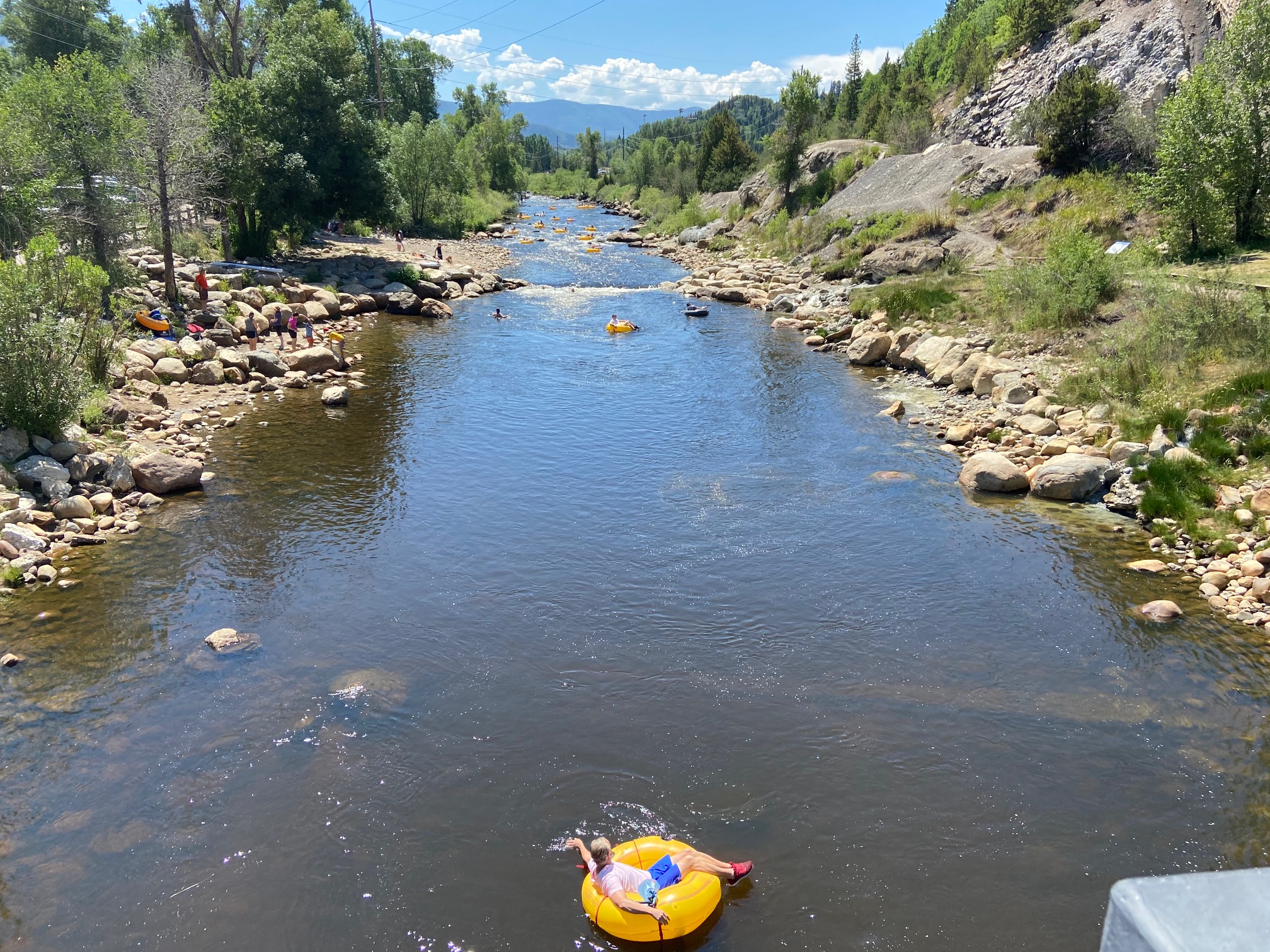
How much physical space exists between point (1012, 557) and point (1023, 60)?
4650 cm

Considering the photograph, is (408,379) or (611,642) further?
(408,379)

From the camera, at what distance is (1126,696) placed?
504 inches

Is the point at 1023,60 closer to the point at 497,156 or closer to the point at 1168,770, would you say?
the point at 1168,770

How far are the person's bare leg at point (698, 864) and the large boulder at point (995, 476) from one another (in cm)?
1337

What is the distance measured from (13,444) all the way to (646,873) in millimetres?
16641

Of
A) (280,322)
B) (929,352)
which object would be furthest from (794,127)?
(280,322)

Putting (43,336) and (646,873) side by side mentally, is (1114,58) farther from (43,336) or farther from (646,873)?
(646,873)

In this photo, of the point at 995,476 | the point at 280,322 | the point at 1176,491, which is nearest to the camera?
the point at 1176,491

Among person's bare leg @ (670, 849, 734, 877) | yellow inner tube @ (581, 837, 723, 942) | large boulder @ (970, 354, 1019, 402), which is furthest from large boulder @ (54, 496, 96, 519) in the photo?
large boulder @ (970, 354, 1019, 402)

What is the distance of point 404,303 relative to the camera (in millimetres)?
39812

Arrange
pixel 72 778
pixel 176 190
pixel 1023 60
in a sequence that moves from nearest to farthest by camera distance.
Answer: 1. pixel 72 778
2. pixel 176 190
3. pixel 1023 60

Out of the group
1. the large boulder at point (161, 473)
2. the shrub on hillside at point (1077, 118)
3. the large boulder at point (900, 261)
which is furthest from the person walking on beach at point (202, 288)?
the shrub on hillside at point (1077, 118)

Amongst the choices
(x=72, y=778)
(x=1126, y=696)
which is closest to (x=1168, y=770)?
(x=1126, y=696)

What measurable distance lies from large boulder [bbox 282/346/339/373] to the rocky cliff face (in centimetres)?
3678
